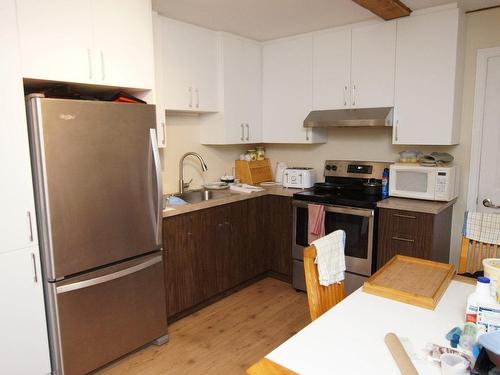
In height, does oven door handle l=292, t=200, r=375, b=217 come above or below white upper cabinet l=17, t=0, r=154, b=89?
below

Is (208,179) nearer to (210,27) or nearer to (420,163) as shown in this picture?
(210,27)

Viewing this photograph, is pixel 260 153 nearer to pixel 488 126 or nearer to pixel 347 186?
pixel 347 186

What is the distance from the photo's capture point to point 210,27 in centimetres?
324

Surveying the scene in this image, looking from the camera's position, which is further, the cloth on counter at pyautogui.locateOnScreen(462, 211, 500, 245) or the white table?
the cloth on counter at pyautogui.locateOnScreen(462, 211, 500, 245)

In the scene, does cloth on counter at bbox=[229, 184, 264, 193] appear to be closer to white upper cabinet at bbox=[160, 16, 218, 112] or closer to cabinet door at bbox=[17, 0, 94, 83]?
white upper cabinet at bbox=[160, 16, 218, 112]

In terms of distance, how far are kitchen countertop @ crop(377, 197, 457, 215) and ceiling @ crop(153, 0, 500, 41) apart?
142cm

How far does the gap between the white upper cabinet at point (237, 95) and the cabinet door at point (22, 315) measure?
1.96 meters

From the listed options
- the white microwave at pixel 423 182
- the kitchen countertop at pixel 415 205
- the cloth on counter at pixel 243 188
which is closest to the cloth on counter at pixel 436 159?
the white microwave at pixel 423 182

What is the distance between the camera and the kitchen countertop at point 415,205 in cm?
268

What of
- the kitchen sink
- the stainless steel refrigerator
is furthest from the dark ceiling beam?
the kitchen sink

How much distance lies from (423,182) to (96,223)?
2.31 metres

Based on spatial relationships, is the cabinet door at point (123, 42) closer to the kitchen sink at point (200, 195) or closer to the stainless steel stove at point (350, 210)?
the kitchen sink at point (200, 195)

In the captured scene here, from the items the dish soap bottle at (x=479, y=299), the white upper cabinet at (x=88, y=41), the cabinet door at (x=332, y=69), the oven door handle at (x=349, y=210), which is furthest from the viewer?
the cabinet door at (x=332, y=69)

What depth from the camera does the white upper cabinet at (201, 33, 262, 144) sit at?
Result: 11.3 ft
